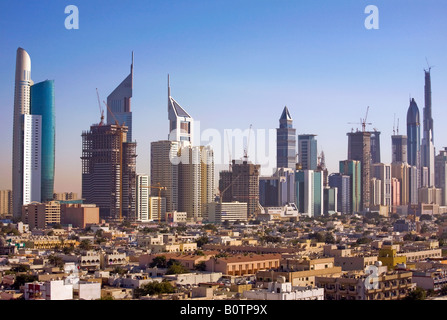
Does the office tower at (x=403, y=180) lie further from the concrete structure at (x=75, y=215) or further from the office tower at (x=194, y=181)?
the concrete structure at (x=75, y=215)

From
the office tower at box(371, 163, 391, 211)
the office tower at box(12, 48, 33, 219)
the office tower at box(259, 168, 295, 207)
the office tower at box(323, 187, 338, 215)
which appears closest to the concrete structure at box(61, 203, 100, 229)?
the office tower at box(12, 48, 33, 219)

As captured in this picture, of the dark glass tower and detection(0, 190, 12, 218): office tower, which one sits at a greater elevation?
the dark glass tower

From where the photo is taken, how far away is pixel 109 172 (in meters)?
28.9

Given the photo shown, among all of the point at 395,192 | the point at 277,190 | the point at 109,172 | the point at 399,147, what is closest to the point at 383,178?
the point at 395,192

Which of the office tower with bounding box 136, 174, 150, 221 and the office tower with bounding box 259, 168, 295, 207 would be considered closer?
the office tower with bounding box 136, 174, 150, 221

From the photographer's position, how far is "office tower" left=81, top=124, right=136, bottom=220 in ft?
94.1

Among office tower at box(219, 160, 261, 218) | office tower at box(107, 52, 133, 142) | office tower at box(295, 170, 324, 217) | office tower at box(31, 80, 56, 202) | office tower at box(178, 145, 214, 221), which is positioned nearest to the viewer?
office tower at box(31, 80, 56, 202)

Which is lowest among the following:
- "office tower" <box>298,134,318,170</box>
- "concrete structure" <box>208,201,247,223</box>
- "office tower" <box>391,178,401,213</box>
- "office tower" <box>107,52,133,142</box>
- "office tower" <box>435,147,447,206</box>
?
"concrete structure" <box>208,201,247,223</box>

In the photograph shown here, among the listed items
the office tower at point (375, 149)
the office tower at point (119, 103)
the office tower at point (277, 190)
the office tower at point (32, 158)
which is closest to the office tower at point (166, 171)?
the office tower at point (119, 103)

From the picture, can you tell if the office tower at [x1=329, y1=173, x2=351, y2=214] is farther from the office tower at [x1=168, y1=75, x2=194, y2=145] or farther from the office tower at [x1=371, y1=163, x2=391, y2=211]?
the office tower at [x1=168, y1=75, x2=194, y2=145]

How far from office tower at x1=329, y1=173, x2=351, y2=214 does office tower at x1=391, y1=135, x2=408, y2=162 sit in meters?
3.31

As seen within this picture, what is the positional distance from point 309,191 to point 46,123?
1272cm

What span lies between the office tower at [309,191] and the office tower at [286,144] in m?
1.67
